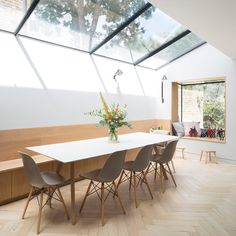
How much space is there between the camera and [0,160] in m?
3.28

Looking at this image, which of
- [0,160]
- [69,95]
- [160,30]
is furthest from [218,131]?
[0,160]

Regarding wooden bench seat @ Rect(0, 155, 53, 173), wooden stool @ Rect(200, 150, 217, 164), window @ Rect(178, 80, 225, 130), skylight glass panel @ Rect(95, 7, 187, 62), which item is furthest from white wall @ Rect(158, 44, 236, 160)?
wooden bench seat @ Rect(0, 155, 53, 173)

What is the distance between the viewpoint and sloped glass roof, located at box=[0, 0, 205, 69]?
10.7ft

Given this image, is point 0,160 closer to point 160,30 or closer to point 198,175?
→ point 198,175

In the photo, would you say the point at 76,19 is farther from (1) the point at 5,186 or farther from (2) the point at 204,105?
(2) the point at 204,105

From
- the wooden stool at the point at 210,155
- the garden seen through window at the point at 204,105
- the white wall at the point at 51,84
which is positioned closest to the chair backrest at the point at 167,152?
the white wall at the point at 51,84

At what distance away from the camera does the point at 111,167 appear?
2594 mm

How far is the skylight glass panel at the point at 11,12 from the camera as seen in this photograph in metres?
3.05

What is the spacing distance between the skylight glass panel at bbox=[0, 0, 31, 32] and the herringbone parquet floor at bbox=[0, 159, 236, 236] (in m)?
2.65

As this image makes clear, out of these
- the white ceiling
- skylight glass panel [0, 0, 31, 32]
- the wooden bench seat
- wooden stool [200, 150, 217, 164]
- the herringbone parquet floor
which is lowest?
the herringbone parquet floor

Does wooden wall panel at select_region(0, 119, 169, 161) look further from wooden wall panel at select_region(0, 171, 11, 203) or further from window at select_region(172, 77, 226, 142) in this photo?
window at select_region(172, 77, 226, 142)

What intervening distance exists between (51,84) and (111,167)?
2.19 metres

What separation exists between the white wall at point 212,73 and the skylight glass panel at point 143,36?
102 cm

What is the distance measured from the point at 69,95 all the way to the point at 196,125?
3.69 metres
